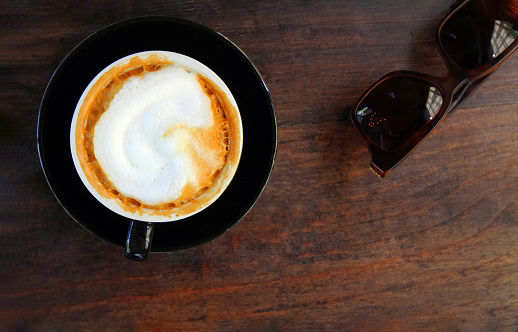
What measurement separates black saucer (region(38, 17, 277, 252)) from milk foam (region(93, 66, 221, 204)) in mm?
111

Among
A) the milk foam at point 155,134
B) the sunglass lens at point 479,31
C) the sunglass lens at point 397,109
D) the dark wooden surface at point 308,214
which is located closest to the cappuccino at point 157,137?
the milk foam at point 155,134

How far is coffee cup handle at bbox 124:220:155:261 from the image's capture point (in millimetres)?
738

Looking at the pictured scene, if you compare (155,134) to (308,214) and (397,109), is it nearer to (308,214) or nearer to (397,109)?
(308,214)

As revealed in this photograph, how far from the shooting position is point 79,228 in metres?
0.88

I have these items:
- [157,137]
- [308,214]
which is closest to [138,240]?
[157,137]

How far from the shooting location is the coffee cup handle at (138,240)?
738 mm

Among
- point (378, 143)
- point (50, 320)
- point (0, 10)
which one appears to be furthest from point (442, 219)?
point (0, 10)

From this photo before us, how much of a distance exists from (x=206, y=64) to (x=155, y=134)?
207 millimetres

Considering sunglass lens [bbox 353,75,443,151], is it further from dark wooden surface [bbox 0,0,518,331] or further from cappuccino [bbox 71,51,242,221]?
cappuccino [bbox 71,51,242,221]

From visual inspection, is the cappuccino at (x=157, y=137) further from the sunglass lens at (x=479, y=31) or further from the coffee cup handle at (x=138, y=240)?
the sunglass lens at (x=479, y=31)

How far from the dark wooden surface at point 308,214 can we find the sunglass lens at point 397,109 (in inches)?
2.5

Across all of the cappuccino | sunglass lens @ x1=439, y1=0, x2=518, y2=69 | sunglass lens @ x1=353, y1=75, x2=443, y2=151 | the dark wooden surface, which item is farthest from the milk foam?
sunglass lens @ x1=439, y1=0, x2=518, y2=69

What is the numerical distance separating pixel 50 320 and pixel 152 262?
0.27m

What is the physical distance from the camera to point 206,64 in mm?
816
